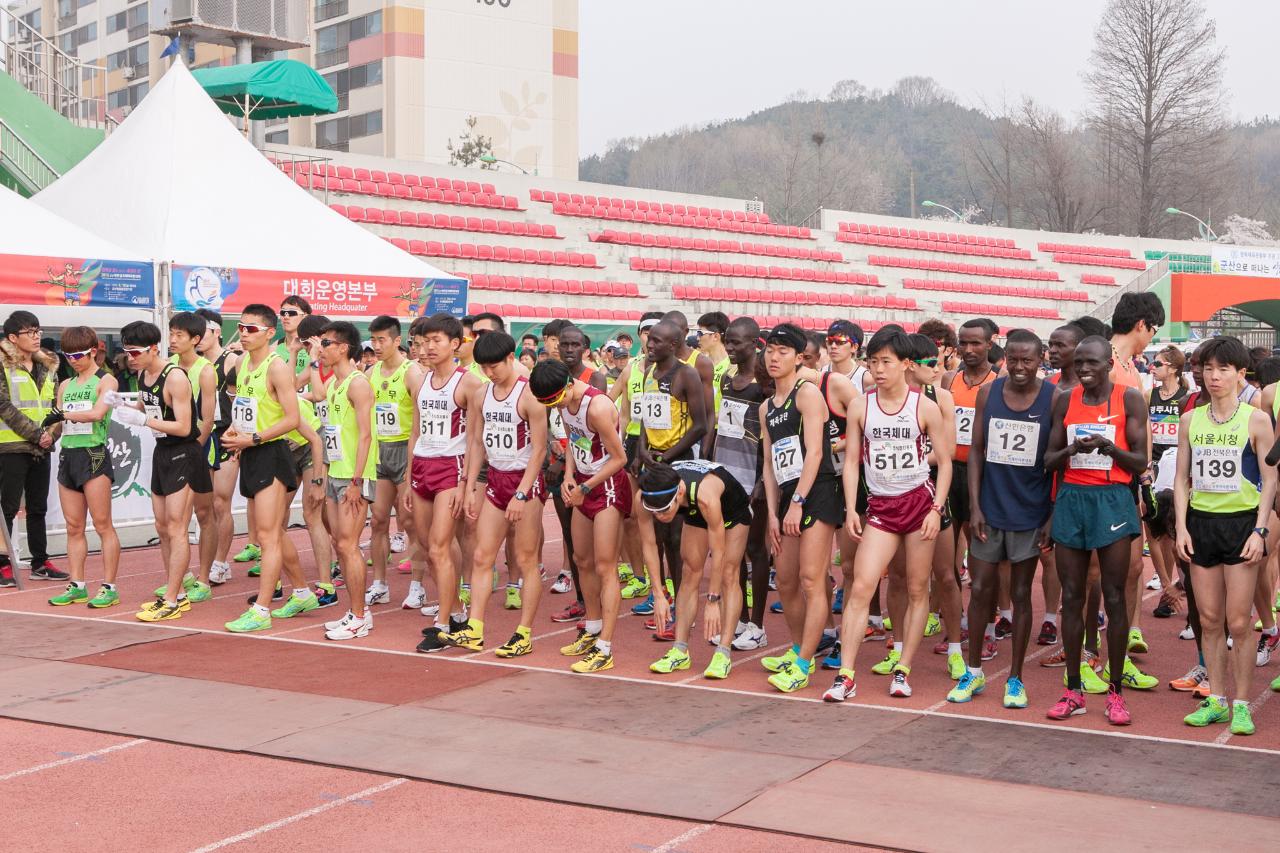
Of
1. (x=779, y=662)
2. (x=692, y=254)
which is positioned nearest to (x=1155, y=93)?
(x=692, y=254)

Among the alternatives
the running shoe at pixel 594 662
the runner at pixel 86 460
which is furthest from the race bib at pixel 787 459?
the runner at pixel 86 460

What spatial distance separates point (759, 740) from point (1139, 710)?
2112 millimetres

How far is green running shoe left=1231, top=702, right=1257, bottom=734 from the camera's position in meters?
6.58

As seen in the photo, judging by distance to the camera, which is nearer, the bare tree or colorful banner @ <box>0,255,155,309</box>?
colorful banner @ <box>0,255,155,309</box>

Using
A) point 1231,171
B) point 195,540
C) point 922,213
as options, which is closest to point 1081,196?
Answer: point 1231,171

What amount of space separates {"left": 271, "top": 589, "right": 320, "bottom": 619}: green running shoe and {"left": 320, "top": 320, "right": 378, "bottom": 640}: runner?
17.4 inches

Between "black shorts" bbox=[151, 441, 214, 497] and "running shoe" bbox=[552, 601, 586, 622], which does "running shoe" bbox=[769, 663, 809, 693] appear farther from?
"black shorts" bbox=[151, 441, 214, 497]

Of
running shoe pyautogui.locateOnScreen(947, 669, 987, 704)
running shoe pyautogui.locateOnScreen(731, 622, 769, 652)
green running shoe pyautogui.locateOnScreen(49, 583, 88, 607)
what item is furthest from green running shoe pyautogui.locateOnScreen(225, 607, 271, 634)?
running shoe pyautogui.locateOnScreen(947, 669, 987, 704)

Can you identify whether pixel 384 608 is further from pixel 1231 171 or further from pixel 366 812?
pixel 1231 171

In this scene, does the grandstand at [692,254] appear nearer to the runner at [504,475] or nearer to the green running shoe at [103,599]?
the green running shoe at [103,599]

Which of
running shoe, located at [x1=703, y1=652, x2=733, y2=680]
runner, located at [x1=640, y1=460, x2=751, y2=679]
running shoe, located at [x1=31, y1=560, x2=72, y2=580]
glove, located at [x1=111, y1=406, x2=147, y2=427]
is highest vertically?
glove, located at [x1=111, y1=406, x2=147, y2=427]

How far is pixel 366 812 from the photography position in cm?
554

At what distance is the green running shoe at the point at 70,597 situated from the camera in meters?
10.3

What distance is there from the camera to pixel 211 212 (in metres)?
14.3
